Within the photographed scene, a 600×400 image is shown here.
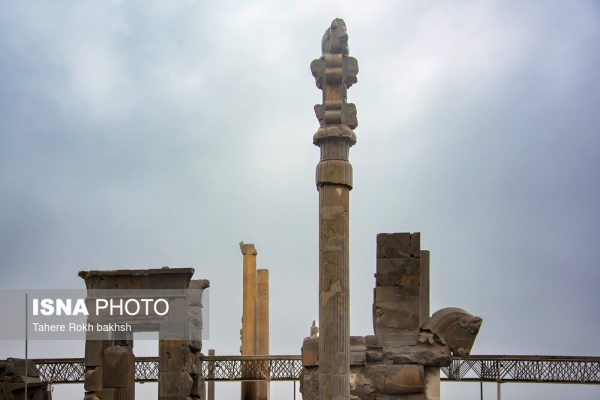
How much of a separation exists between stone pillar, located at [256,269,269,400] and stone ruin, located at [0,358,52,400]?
7.49m

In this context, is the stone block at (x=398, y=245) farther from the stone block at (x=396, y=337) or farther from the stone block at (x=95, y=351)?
the stone block at (x=95, y=351)

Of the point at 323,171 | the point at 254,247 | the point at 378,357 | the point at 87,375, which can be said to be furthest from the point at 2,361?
the point at 323,171

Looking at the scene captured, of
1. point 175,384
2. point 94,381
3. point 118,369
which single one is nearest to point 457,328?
point 175,384

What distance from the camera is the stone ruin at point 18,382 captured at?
19.9m

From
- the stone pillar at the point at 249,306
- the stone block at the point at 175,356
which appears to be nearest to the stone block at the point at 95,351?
the stone block at the point at 175,356

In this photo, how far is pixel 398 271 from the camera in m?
13.4

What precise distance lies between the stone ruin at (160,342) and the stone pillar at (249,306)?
22.7 ft

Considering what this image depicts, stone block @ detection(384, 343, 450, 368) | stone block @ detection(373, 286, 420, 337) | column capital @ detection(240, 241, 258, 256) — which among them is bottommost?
stone block @ detection(384, 343, 450, 368)

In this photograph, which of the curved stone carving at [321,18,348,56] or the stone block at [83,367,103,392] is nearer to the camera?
the curved stone carving at [321,18,348,56]

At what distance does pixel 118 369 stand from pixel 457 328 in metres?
7.76

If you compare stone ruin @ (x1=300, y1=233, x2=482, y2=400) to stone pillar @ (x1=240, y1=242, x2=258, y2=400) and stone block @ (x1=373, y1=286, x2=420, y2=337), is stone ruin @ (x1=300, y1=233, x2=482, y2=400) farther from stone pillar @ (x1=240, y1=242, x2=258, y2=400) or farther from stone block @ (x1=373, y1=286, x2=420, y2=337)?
stone pillar @ (x1=240, y1=242, x2=258, y2=400)

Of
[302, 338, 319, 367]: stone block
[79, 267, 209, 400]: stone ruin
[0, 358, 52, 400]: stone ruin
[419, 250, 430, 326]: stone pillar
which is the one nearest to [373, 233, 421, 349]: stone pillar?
[302, 338, 319, 367]: stone block

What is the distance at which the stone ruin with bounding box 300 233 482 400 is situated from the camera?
12.9m

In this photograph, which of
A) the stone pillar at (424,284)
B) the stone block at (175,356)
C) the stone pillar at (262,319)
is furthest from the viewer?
the stone pillar at (262,319)
